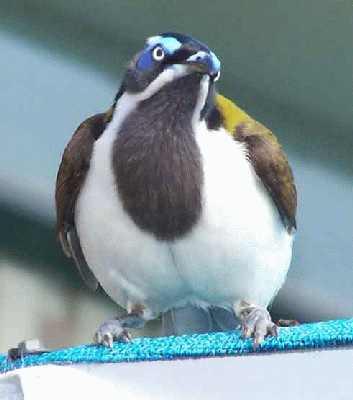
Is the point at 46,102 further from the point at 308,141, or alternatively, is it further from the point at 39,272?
the point at 308,141

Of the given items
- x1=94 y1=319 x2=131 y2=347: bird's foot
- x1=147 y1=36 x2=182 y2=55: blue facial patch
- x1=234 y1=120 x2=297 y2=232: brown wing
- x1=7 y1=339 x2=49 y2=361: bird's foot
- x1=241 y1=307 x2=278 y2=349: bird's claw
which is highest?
x1=147 y1=36 x2=182 y2=55: blue facial patch

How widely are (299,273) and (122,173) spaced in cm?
158

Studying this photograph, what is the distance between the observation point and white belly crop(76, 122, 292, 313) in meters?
1.15

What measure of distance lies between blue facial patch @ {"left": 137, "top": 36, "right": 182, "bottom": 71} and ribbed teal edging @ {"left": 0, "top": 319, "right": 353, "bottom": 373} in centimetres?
33

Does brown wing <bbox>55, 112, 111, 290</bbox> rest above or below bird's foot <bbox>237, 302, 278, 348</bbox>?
above

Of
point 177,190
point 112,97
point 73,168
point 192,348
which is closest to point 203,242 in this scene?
point 177,190

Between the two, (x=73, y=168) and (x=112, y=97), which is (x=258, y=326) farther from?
(x=112, y=97)

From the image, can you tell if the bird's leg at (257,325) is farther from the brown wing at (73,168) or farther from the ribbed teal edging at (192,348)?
the brown wing at (73,168)

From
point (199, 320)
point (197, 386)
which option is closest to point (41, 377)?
point (197, 386)

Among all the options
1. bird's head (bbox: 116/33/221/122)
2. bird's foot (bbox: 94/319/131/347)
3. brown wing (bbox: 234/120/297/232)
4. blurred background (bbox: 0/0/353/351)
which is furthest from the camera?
blurred background (bbox: 0/0/353/351)

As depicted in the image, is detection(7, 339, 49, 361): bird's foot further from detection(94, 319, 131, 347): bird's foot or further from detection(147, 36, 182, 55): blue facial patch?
detection(147, 36, 182, 55): blue facial patch

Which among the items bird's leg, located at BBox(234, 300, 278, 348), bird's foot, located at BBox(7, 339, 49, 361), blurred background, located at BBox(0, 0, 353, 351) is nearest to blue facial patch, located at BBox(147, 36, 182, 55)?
bird's leg, located at BBox(234, 300, 278, 348)

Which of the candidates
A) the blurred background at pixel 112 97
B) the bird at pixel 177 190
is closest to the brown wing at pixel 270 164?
the bird at pixel 177 190

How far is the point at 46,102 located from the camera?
254 cm
